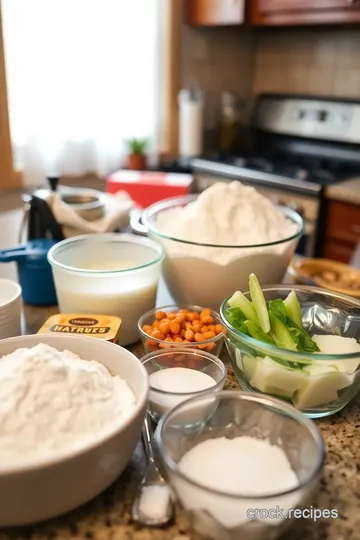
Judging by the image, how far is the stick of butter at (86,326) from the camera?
74 centimetres

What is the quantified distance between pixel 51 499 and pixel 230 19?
2336mm

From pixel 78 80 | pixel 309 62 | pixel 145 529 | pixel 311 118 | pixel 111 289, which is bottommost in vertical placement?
pixel 145 529

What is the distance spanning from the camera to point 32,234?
→ 42.3 inches

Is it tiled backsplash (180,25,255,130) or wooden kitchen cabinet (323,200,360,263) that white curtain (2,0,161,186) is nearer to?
tiled backsplash (180,25,255,130)

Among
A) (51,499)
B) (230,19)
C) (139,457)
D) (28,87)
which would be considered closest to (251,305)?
(139,457)

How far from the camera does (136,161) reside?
241 cm

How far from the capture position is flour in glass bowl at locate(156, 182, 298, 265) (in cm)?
91

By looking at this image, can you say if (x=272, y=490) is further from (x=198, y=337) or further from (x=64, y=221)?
(x=64, y=221)

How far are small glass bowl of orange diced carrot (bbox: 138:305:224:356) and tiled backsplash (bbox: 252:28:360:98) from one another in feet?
6.85

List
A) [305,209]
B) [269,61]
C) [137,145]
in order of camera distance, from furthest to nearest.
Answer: [269,61] < [137,145] < [305,209]

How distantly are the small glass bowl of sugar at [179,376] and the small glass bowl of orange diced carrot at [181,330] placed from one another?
0.05ft

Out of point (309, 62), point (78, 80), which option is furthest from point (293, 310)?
point (309, 62)

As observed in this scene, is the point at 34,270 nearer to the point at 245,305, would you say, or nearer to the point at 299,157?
the point at 245,305

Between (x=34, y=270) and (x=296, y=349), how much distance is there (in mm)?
509
